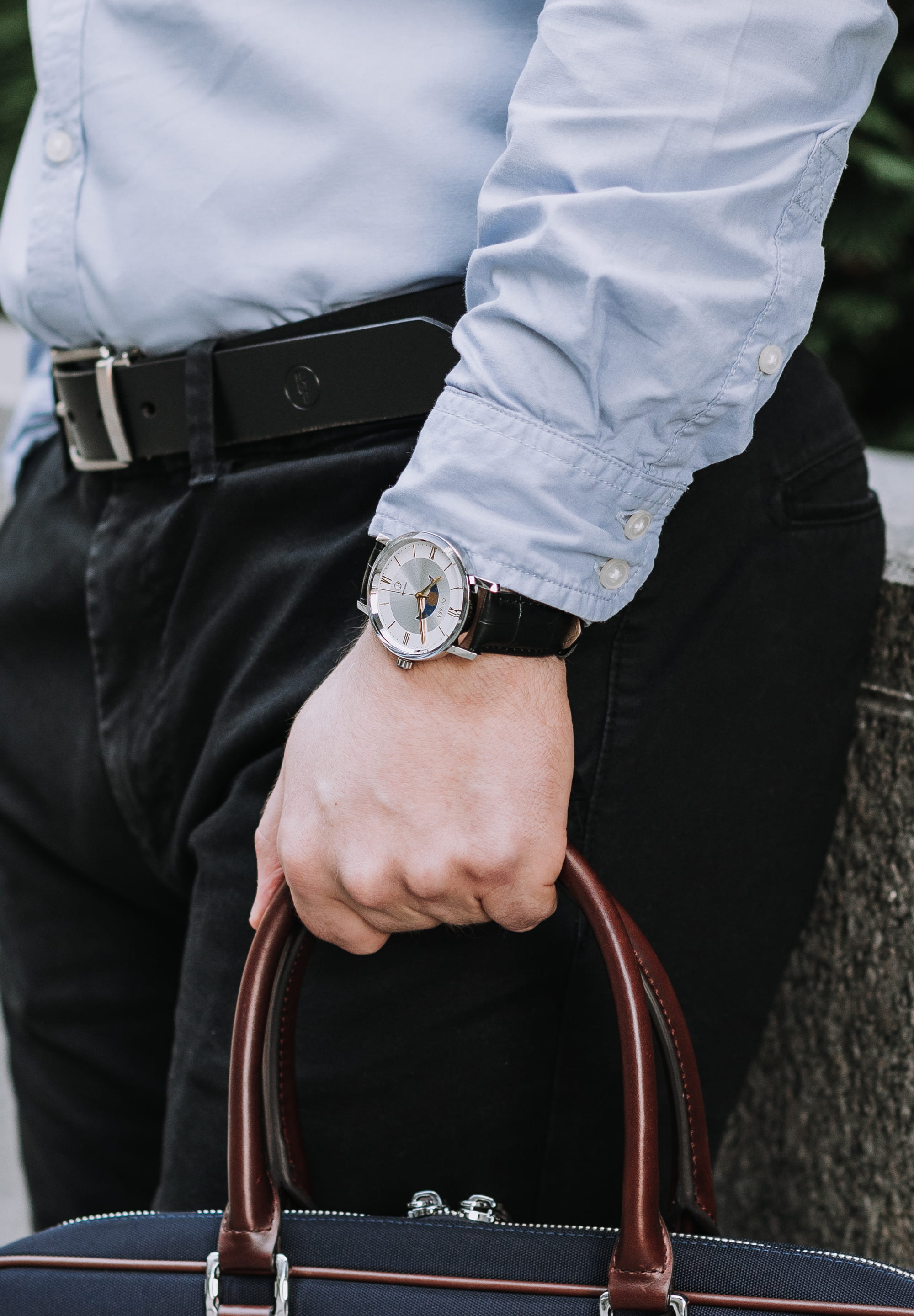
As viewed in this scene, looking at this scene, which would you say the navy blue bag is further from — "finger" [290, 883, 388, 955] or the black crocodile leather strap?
the black crocodile leather strap

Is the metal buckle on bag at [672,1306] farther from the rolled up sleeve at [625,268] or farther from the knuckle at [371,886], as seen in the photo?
the rolled up sleeve at [625,268]

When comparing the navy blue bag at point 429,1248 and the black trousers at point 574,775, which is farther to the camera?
the black trousers at point 574,775

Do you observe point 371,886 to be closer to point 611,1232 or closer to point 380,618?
point 380,618

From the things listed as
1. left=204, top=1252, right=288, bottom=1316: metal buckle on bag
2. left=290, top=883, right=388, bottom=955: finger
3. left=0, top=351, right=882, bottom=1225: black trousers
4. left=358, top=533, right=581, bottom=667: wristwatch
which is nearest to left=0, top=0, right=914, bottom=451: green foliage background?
left=0, top=351, right=882, bottom=1225: black trousers

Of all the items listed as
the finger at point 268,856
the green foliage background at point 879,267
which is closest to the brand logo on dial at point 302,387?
the finger at point 268,856

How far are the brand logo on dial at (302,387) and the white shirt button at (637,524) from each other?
0.26 metres

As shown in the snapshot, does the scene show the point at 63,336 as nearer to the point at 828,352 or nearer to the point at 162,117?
the point at 162,117

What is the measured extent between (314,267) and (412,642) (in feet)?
0.99

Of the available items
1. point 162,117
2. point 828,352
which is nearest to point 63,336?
point 162,117

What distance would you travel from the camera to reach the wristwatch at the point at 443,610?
26.2 inches

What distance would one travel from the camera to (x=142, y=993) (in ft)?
3.83

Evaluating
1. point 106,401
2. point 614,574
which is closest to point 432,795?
point 614,574

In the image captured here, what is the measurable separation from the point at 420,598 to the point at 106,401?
38 cm

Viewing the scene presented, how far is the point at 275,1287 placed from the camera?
28.1 inches
